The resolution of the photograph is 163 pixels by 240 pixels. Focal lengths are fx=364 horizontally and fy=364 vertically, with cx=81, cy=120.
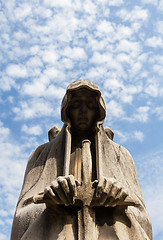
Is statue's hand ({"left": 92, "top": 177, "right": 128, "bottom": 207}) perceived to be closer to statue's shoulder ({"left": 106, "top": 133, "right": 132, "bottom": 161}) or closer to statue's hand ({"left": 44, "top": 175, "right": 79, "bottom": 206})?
statue's hand ({"left": 44, "top": 175, "right": 79, "bottom": 206})

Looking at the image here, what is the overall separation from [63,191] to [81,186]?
0.95 ft

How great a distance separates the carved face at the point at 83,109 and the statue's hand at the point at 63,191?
194 cm

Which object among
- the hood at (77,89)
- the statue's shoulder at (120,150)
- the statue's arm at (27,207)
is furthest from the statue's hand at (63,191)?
the statue's shoulder at (120,150)

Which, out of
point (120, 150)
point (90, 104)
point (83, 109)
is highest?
point (90, 104)

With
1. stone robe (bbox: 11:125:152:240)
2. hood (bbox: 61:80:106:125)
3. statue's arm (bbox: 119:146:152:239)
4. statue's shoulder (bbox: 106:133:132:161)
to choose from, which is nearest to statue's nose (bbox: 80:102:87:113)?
hood (bbox: 61:80:106:125)

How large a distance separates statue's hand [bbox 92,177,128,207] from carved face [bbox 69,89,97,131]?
1.87 metres

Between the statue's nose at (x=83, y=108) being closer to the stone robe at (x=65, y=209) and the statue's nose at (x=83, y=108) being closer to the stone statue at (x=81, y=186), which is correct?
the stone statue at (x=81, y=186)

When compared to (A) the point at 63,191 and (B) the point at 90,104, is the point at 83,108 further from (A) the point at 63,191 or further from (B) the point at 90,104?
(A) the point at 63,191

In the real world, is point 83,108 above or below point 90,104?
below

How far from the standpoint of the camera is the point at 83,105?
6.12 meters

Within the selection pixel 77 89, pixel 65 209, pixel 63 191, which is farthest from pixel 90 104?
pixel 63 191

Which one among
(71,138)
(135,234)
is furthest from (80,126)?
(135,234)

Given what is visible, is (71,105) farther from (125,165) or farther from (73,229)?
(73,229)

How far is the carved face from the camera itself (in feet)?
20.0
